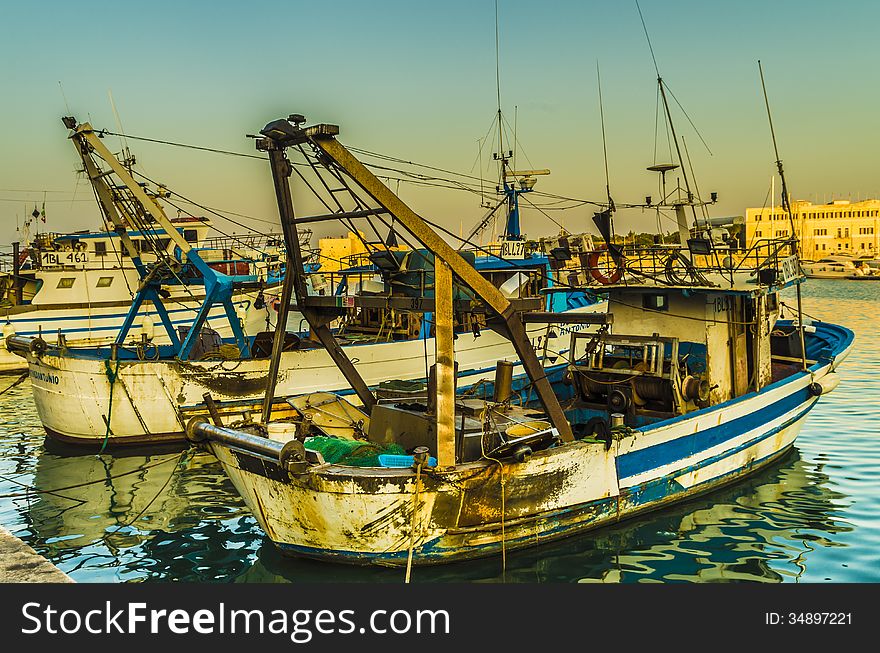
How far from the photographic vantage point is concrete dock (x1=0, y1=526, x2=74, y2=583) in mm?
6398

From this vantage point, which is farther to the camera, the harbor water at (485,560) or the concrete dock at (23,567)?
the harbor water at (485,560)

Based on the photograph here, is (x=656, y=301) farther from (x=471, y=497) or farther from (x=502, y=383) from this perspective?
(x=471, y=497)

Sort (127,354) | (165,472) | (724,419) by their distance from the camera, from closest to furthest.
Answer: (724,419) → (165,472) → (127,354)

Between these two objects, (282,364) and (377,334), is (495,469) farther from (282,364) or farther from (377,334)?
(377,334)

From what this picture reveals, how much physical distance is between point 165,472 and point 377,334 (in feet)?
23.3

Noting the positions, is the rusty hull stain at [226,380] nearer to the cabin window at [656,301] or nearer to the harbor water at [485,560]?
the harbor water at [485,560]

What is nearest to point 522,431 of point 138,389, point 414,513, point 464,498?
point 464,498

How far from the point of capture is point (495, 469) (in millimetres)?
8461

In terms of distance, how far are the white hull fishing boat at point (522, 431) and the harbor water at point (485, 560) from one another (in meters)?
0.35

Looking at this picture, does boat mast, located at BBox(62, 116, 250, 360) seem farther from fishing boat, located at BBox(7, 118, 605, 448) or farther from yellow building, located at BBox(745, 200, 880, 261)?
yellow building, located at BBox(745, 200, 880, 261)

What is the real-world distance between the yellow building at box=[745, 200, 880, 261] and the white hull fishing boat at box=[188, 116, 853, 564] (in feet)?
402

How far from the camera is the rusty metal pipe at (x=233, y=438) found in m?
A: 8.02

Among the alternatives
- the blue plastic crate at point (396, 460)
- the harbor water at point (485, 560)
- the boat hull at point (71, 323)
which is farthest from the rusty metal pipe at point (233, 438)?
the boat hull at point (71, 323)

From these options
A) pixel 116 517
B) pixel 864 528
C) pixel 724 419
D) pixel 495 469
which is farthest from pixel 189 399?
pixel 864 528
